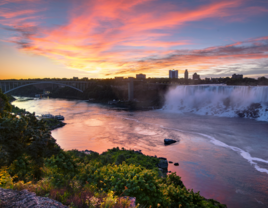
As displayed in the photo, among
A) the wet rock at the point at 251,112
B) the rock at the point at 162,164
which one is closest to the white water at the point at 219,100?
the wet rock at the point at 251,112

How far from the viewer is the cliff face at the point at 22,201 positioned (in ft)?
11.7

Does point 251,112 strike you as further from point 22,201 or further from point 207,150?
point 22,201

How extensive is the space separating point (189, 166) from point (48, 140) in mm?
13066

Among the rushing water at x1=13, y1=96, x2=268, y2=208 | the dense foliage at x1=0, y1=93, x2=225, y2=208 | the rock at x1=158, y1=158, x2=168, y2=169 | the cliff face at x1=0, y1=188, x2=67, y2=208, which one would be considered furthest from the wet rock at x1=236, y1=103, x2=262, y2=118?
the cliff face at x1=0, y1=188, x2=67, y2=208

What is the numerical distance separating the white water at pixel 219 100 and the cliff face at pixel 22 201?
151 feet

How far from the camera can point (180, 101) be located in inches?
2518

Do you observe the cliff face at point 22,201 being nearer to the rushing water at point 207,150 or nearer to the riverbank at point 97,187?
the riverbank at point 97,187

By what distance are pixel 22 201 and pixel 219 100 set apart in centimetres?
5836

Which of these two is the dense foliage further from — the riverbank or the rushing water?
the rushing water

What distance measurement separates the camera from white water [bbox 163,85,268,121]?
153ft

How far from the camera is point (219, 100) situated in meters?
54.4

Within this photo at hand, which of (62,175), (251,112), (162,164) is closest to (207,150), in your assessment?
(162,164)

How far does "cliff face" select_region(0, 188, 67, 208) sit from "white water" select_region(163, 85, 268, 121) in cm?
4608

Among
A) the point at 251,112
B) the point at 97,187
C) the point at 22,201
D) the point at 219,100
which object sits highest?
the point at 22,201
